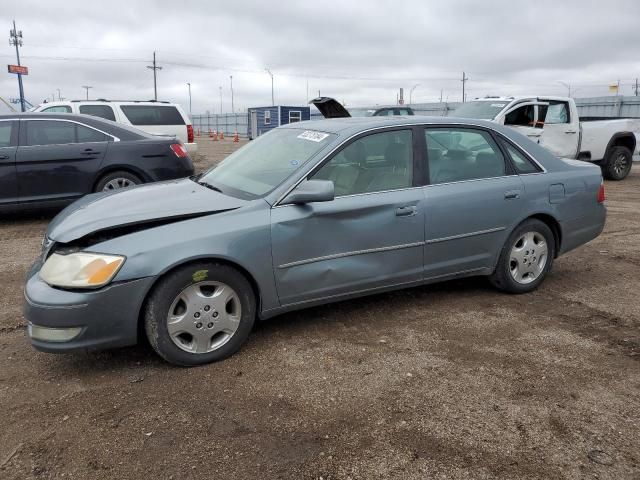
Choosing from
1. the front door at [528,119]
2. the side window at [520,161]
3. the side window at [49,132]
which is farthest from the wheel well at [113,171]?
the front door at [528,119]

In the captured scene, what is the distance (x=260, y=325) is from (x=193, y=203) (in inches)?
41.1

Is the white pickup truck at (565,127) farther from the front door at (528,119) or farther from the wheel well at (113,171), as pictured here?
the wheel well at (113,171)

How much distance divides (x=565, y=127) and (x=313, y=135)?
29.7ft

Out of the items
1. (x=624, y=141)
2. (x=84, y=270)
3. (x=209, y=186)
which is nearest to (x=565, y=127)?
(x=624, y=141)

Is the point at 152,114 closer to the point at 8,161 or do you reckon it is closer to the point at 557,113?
the point at 8,161

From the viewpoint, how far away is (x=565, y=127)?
11.4m

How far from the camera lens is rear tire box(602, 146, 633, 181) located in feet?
41.3

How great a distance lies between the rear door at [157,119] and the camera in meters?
11.7

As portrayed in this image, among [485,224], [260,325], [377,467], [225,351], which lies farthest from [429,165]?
[377,467]

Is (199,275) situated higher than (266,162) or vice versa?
(266,162)

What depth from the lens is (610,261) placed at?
5.75m

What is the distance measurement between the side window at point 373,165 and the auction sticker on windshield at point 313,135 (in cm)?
24

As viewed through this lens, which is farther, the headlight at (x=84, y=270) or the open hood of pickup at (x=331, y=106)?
the open hood of pickup at (x=331, y=106)

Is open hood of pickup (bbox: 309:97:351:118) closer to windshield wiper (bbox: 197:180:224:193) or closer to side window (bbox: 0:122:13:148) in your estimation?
windshield wiper (bbox: 197:180:224:193)
